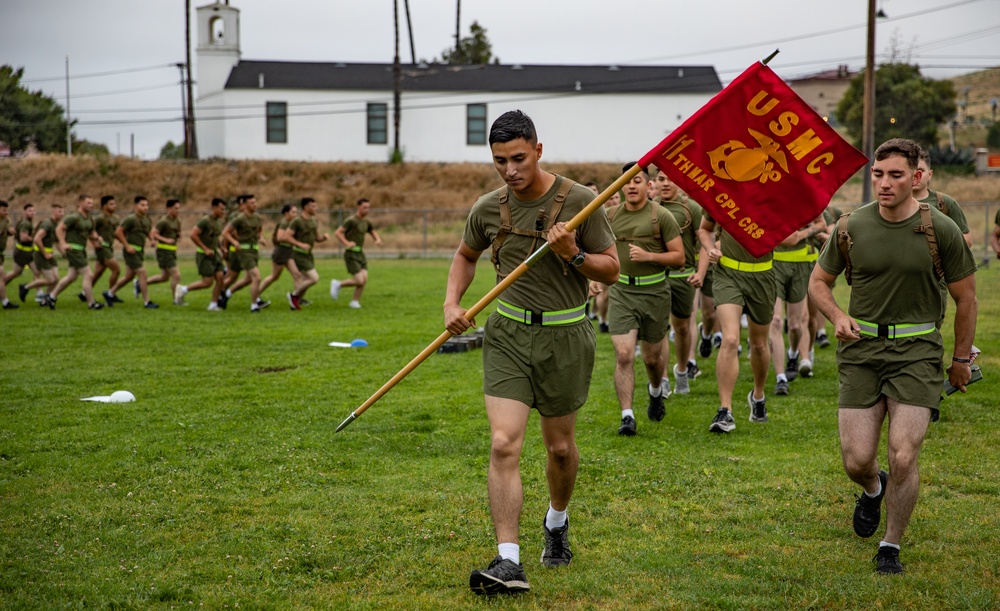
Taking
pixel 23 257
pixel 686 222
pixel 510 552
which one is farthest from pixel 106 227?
pixel 510 552

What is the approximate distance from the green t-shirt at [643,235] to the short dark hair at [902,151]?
147 inches

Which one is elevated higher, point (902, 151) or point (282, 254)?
point (902, 151)

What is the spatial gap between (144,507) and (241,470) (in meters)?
1.09

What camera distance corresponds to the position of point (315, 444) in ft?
27.6

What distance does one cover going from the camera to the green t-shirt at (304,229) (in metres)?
19.5

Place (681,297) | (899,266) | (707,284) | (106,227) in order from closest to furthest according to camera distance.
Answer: (899,266) → (681,297) → (707,284) → (106,227)

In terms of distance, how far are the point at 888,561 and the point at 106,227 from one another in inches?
738

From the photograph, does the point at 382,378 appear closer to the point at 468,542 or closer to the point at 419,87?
the point at 468,542

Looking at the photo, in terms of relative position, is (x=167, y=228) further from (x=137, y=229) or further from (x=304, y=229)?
(x=304, y=229)

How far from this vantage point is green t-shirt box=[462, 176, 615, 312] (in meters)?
5.24

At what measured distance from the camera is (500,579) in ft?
16.2

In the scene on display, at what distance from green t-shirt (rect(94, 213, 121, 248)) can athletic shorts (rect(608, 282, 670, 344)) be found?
14.7 meters

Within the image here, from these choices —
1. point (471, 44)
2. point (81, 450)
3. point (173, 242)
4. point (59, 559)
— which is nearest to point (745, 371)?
point (81, 450)

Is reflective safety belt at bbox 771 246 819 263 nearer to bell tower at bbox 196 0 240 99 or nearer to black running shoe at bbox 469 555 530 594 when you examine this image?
black running shoe at bbox 469 555 530 594
